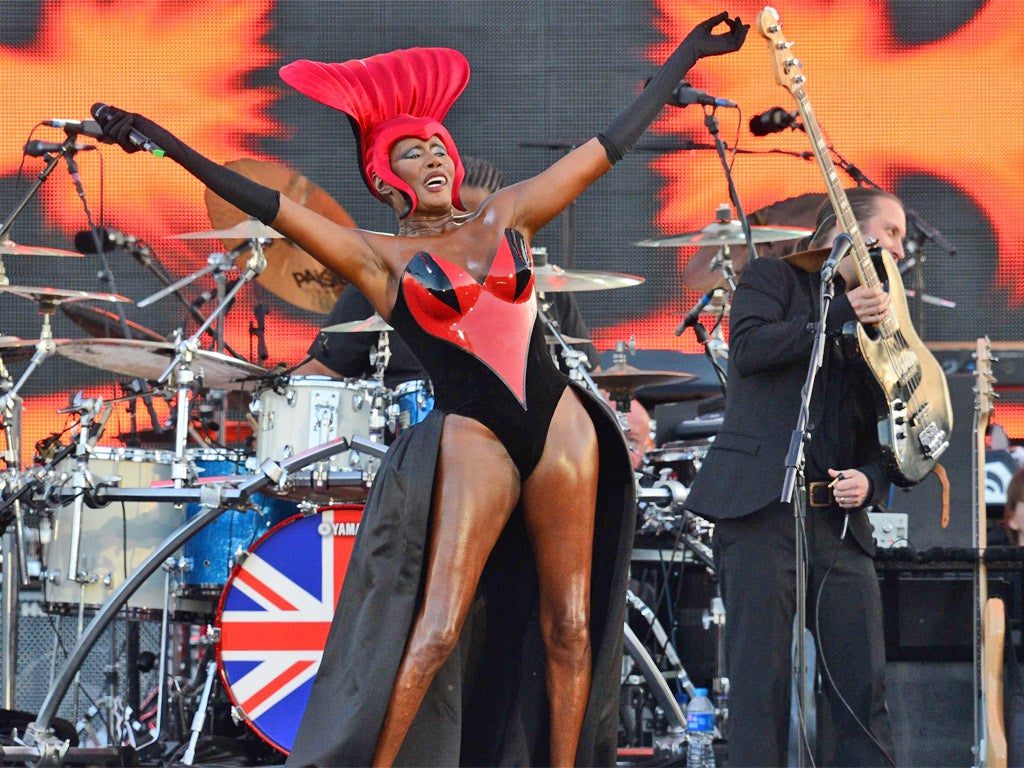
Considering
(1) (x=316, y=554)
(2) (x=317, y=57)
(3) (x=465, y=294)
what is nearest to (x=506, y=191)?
A: (3) (x=465, y=294)

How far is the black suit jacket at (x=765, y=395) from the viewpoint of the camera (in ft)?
13.5

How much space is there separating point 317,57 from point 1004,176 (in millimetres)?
3734

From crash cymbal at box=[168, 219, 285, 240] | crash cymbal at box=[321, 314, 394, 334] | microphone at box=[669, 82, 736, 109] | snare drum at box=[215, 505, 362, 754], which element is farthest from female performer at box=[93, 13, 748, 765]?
crash cymbal at box=[168, 219, 285, 240]

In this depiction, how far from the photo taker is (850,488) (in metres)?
4.08

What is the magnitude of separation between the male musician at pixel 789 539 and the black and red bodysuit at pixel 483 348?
0.91 metres

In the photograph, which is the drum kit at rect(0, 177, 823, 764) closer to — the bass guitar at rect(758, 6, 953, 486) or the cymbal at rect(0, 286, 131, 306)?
the cymbal at rect(0, 286, 131, 306)

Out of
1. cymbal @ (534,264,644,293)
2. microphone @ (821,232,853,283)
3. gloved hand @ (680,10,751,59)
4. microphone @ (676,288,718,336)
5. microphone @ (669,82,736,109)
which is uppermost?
microphone @ (669,82,736,109)

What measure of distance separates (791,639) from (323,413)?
2159 mm

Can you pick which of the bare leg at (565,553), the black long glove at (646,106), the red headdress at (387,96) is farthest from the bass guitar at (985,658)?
the red headdress at (387,96)

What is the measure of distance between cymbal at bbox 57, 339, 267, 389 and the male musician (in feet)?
7.14

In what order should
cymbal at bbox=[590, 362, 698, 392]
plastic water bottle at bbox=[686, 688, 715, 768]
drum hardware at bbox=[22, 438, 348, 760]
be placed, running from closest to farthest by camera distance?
drum hardware at bbox=[22, 438, 348, 760] → plastic water bottle at bbox=[686, 688, 715, 768] → cymbal at bbox=[590, 362, 698, 392]

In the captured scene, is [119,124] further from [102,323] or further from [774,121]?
[102,323]

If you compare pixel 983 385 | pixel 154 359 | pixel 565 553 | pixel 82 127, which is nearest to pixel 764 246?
pixel 983 385

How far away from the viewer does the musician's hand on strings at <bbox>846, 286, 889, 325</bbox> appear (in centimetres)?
395
